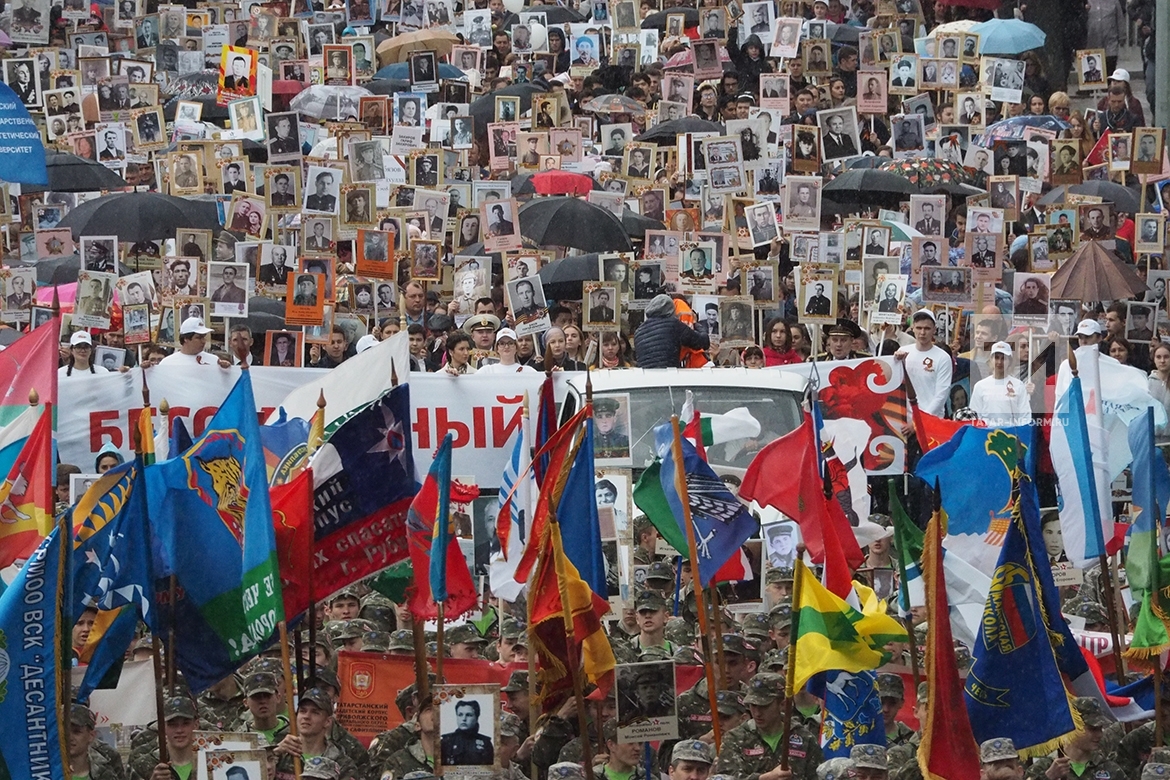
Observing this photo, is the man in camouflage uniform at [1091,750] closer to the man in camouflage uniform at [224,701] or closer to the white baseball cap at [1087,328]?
the man in camouflage uniform at [224,701]

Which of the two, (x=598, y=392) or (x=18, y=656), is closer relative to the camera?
Result: (x=18, y=656)

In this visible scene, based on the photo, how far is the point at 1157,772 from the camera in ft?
34.2

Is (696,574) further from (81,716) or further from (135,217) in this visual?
(135,217)

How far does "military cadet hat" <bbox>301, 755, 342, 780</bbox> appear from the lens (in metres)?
10.2

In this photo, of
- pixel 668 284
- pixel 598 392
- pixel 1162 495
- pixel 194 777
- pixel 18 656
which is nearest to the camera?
pixel 18 656

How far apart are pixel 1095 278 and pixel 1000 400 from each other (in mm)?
4102

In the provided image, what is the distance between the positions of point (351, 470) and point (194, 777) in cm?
152

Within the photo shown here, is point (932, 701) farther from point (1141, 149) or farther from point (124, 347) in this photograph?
point (1141, 149)

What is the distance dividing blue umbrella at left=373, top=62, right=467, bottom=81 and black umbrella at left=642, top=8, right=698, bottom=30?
2.35 m

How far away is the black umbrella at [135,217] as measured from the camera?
738 inches

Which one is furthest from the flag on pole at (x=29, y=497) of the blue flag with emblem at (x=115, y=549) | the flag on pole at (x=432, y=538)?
the flag on pole at (x=432, y=538)

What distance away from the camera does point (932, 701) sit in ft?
31.4

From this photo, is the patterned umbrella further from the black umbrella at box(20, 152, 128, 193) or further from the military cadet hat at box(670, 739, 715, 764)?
the military cadet hat at box(670, 739, 715, 764)

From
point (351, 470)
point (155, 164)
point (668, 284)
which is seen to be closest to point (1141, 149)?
point (668, 284)
